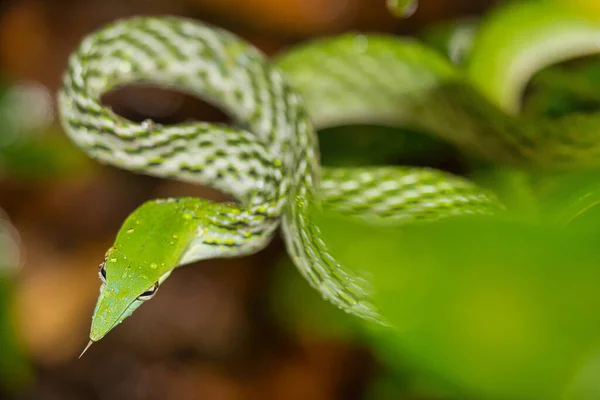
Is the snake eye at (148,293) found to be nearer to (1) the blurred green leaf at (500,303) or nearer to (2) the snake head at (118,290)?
(2) the snake head at (118,290)

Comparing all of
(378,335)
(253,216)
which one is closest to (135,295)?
(253,216)

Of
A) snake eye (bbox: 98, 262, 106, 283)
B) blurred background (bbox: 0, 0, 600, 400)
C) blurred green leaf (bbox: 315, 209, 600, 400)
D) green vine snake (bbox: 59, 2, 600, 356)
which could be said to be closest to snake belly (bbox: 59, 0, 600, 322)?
green vine snake (bbox: 59, 2, 600, 356)

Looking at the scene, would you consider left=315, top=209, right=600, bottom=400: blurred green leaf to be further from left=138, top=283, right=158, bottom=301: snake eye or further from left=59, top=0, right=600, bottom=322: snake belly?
left=138, top=283, right=158, bottom=301: snake eye

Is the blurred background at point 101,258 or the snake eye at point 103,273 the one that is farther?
the blurred background at point 101,258

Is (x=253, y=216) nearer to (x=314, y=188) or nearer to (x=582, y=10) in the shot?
(x=314, y=188)

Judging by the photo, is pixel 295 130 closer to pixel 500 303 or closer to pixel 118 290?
pixel 118 290

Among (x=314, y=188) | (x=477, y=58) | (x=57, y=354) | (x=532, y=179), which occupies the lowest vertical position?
(x=57, y=354)

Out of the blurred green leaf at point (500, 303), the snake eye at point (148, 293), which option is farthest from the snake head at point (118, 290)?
the blurred green leaf at point (500, 303)

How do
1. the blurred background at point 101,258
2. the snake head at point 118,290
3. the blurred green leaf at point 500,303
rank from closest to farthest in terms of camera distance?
1. the blurred green leaf at point 500,303
2. the snake head at point 118,290
3. the blurred background at point 101,258
